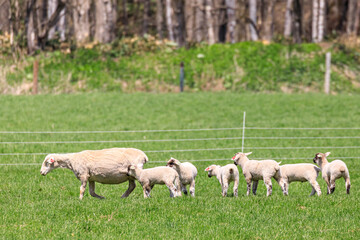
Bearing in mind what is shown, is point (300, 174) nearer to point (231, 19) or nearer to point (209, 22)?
point (209, 22)

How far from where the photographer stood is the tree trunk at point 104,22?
40719mm

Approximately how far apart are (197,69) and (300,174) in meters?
23.5

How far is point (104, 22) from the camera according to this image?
4084 cm

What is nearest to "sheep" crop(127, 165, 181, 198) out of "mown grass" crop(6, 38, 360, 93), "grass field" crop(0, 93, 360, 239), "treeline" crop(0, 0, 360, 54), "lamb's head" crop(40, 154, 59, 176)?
"grass field" crop(0, 93, 360, 239)

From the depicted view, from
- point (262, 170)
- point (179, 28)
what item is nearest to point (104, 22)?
point (179, 28)

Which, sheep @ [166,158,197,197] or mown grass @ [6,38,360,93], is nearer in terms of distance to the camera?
sheep @ [166,158,197,197]

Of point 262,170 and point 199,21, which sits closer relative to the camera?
point 262,170

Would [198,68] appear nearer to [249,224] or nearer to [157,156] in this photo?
[157,156]

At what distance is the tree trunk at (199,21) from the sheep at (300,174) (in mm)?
29582

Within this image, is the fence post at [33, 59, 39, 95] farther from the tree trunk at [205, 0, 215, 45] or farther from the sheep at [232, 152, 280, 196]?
the sheep at [232, 152, 280, 196]

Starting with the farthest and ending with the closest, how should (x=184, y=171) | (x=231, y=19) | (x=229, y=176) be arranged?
(x=231, y=19) < (x=229, y=176) < (x=184, y=171)

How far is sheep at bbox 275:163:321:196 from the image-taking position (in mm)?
12695

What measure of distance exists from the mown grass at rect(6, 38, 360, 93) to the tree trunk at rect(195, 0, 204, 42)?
2.85 m

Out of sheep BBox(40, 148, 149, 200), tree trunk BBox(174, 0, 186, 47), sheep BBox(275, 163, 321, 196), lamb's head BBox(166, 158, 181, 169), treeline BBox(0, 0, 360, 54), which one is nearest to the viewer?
sheep BBox(40, 148, 149, 200)
